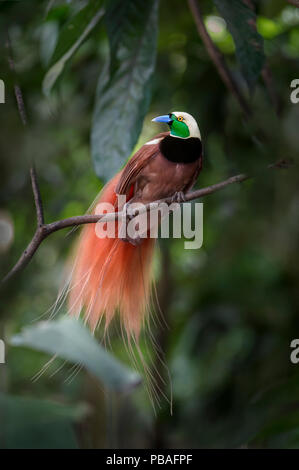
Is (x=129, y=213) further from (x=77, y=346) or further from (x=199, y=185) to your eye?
(x=199, y=185)

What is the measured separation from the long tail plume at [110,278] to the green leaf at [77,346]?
2cm

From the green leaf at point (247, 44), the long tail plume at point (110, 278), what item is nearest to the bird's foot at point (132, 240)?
the long tail plume at point (110, 278)

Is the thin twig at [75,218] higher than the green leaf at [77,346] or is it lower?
higher

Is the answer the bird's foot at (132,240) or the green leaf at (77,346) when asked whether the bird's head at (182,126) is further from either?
the green leaf at (77,346)

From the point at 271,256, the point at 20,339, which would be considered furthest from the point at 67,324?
the point at 271,256

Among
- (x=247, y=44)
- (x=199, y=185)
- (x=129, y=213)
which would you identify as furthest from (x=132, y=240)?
(x=199, y=185)

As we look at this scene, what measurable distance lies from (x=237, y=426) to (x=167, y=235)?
0.46 m

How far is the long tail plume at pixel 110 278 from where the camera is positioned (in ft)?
1.54

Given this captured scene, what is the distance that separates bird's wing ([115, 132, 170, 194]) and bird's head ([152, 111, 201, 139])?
16 millimetres

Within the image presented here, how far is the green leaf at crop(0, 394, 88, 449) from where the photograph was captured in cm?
56

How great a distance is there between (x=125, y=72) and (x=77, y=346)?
28 cm

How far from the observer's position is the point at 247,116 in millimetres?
522
